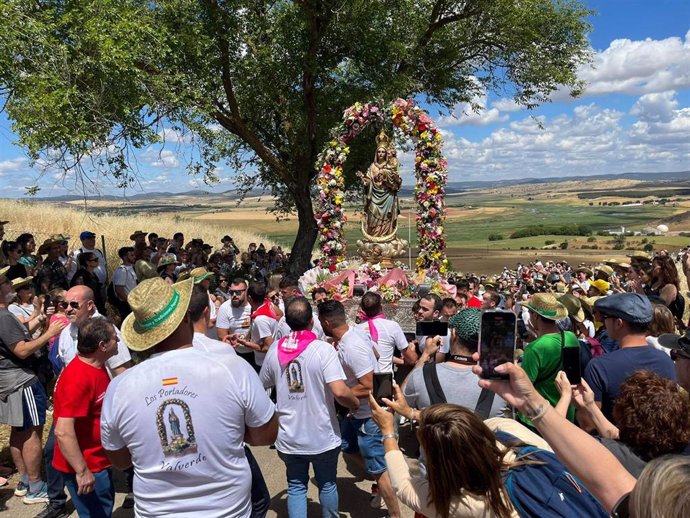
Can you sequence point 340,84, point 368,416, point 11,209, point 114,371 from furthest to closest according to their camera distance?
point 11,209 < point 340,84 < point 368,416 < point 114,371

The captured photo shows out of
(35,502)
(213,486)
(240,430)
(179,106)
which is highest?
(179,106)

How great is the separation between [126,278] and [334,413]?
20.7ft

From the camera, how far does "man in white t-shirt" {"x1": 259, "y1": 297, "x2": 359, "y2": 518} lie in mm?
3918

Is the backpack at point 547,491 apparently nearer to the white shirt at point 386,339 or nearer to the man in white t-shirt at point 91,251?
the white shirt at point 386,339

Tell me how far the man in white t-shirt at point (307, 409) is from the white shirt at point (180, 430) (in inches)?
49.1

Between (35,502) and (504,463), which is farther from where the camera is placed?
(35,502)

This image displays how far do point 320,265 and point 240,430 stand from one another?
907cm

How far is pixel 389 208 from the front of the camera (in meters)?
12.0

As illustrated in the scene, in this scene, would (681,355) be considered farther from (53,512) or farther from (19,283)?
(19,283)

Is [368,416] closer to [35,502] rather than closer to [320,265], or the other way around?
[35,502]

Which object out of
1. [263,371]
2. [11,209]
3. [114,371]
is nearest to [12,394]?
[114,371]

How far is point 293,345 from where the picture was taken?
4.02 m

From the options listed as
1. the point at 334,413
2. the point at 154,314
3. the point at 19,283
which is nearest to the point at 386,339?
the point at 334,413

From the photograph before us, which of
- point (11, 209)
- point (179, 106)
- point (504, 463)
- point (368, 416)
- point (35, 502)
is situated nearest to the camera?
point (504, 463)
